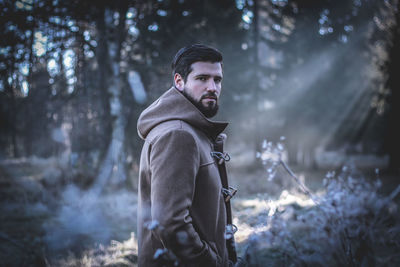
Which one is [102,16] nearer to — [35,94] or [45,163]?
[35,94]

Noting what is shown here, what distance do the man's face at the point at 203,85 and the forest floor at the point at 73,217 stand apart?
1311mm

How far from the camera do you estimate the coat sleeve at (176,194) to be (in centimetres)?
152

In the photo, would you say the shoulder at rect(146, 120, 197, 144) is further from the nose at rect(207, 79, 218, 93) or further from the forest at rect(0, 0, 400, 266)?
the forest at rect(0, 0, 400, 266)

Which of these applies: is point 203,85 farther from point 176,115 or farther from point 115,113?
point 115,113

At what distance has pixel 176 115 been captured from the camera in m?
1.84

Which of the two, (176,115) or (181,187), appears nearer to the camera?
(181,187)

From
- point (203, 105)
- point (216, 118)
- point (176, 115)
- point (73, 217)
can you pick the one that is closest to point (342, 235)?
point (203, 105)

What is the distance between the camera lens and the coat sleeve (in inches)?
59.7

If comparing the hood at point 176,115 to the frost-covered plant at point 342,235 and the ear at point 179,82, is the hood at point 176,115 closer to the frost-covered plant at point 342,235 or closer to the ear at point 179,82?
the ear at point 179,82

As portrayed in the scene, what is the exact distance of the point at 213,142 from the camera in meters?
2.13

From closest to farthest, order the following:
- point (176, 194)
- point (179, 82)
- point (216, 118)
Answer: point (176, 194), point (179, 82), point (216, 118)

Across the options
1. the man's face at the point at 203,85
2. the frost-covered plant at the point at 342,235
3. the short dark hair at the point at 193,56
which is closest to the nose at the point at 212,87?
the man's face at the point at 203,85

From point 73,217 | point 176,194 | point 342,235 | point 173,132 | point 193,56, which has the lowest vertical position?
point 342,235

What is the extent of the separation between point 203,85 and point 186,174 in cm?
77
